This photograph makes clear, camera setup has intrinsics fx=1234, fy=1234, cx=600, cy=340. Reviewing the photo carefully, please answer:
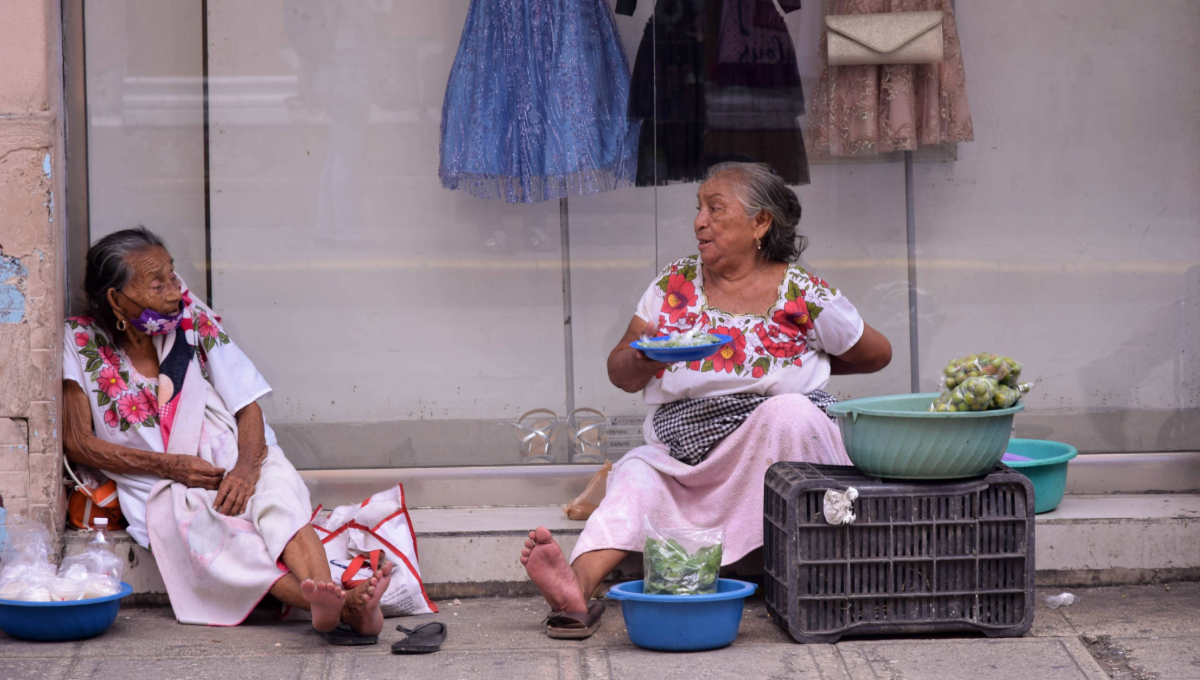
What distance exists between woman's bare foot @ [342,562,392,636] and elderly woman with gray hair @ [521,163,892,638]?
581 millimetres

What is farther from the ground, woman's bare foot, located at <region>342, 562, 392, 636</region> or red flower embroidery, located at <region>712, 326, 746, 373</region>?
red flower embroidery, located at <region>712, 326, 746, 373</region>

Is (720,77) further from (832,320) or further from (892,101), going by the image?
(832,320)

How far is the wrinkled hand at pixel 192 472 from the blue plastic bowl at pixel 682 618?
1.31 meters

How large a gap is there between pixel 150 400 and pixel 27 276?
0.53m

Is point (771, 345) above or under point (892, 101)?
under

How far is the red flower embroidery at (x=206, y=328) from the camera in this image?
395 cm

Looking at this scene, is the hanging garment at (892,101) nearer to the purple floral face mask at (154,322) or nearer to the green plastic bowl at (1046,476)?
the green plastic bowl at (1046,476)

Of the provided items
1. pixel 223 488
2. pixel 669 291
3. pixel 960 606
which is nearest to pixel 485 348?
pixel 669 291

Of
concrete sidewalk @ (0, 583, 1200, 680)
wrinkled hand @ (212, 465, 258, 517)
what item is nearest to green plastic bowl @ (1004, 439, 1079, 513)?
concrete sidewalk @ (0, 583, 1200, 680)

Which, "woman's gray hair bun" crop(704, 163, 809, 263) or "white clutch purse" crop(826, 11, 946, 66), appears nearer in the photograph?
"woman's gray hair bun" crop(704, 163, 809, 263)

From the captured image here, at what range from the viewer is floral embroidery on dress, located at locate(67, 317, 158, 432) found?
381 centimetres

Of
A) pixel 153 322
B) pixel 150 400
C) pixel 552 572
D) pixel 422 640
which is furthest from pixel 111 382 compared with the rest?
pixel 552 572

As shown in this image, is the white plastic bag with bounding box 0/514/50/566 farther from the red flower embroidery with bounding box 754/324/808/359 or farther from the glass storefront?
the red flower embroidery with bounding box 754/324/808/359

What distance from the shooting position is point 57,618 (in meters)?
3.33
